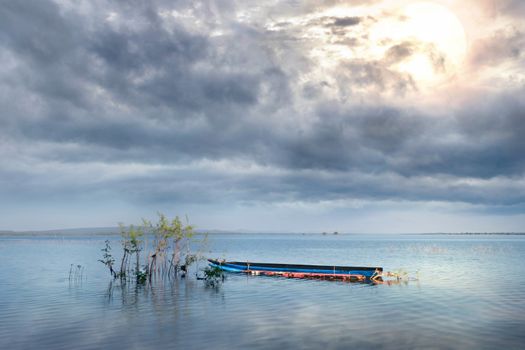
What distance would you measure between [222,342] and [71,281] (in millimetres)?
40475

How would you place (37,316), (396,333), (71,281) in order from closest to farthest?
(396,333)
(37,316)
(71,281)

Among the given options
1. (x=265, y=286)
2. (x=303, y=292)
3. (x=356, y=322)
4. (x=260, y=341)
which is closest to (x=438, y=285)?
(x=303, y=292)

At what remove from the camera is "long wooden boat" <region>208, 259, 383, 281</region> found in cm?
5575

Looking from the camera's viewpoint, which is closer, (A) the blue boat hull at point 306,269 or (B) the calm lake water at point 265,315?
(B) the calm lake water at point 265,315

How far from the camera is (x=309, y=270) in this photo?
60656mm

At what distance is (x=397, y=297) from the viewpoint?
42.9 metres

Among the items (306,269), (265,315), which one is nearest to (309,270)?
(306,269)

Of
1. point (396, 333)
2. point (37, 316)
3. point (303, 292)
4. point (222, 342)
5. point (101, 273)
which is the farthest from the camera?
point (101, 273)

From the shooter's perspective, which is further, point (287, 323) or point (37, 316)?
point (37, 316)

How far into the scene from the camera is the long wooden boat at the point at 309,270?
183 feet

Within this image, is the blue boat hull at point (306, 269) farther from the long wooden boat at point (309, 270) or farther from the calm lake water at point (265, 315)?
the calm lake water at point (265, 315)

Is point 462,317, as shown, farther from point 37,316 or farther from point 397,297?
point 37,316

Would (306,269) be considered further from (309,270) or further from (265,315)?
(265,315)

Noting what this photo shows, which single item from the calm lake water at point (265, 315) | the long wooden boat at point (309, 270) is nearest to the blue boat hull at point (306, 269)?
the long wooden boat at point (309, 270)
